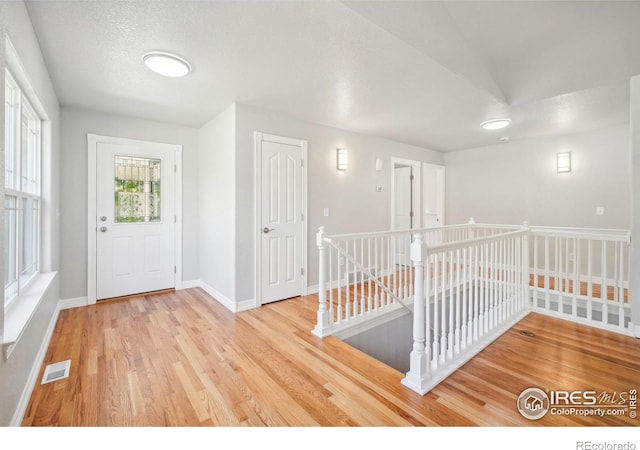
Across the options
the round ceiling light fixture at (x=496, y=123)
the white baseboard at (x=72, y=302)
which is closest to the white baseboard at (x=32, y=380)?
the white baseboard at (x=72, y=302)

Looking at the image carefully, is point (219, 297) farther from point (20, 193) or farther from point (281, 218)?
point (20, 193)

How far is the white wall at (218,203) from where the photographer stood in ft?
10.9

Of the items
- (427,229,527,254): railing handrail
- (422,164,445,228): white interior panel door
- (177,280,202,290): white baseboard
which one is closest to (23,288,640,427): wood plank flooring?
(427,229,527,254): railing handrail

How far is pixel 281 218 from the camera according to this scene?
3656 mm

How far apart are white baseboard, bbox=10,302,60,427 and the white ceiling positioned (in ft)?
7.34

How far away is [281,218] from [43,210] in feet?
7.54

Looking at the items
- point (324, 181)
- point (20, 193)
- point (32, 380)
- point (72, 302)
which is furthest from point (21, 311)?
point (324, 181)

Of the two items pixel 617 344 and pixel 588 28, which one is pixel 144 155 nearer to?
pixel 588 28

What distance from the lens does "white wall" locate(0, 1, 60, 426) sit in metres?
1.40

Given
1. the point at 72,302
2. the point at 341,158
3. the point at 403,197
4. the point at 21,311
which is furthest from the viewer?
the point at 403,197

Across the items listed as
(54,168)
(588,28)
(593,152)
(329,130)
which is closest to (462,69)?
(588,28)

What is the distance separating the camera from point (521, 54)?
9.50ft

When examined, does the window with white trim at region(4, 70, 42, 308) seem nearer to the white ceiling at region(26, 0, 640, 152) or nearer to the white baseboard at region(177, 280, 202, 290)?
the white ceiling at region(26, 0, 640, 152)

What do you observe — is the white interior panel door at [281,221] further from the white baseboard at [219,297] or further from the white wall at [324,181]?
the white baseboard at [219,297]
